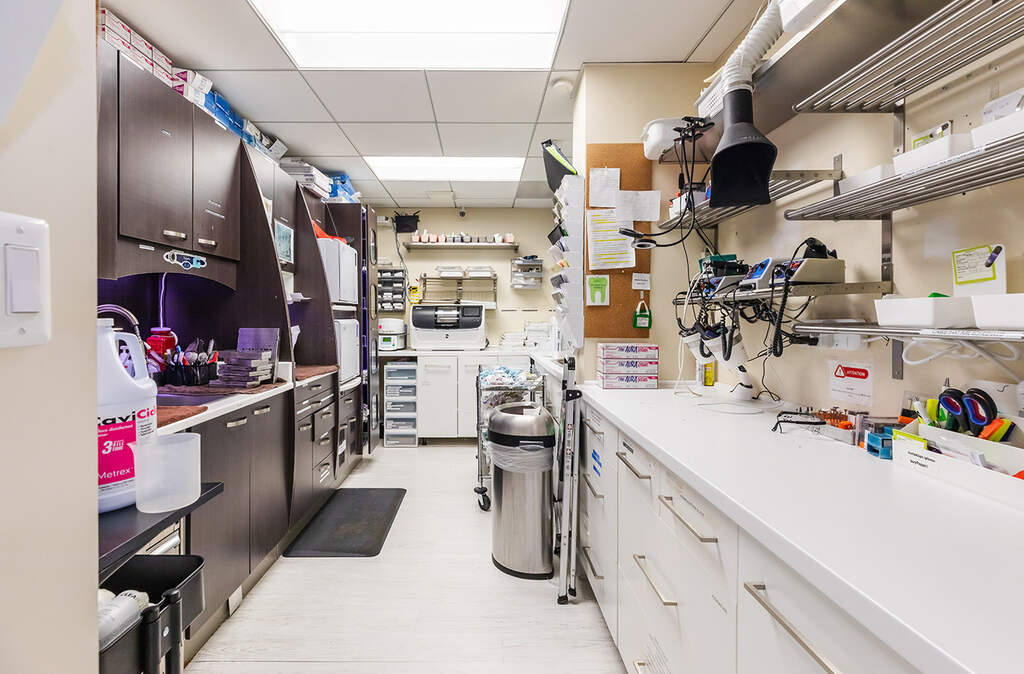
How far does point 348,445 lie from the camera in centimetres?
341

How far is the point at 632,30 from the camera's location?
6.68 ft

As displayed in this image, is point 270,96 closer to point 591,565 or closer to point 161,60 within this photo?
point 161,60

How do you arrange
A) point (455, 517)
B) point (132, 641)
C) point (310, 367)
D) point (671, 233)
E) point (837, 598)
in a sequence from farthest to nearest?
point (310, 367) < point (455, 517) < point (671, 233) < point (132, 641) < point (837, 598)

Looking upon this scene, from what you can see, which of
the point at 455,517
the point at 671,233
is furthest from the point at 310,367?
the point at 671,233

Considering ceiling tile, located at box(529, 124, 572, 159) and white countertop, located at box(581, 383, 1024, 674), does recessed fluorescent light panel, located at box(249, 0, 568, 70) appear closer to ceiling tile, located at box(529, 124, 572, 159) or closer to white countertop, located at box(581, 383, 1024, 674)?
ceiling tile, located at box(529, 124, 572, 159)

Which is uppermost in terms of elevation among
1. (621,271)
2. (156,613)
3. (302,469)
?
(621,271)

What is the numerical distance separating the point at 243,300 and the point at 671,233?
2254 millimetres

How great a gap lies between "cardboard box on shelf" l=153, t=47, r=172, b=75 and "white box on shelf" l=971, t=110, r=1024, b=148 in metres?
2.99

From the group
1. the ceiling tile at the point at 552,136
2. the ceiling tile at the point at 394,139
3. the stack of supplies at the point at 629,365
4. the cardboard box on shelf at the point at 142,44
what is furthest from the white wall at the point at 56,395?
the ceiling tile at the point at 552,136

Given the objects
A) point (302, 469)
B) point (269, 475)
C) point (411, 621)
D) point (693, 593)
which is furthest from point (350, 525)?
point (693, 593)

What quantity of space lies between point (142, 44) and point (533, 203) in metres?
3.43

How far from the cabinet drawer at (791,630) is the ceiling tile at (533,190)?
368cm

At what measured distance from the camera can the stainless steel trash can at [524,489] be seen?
6.92 ft

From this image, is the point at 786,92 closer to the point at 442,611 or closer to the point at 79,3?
the point at 79,3
